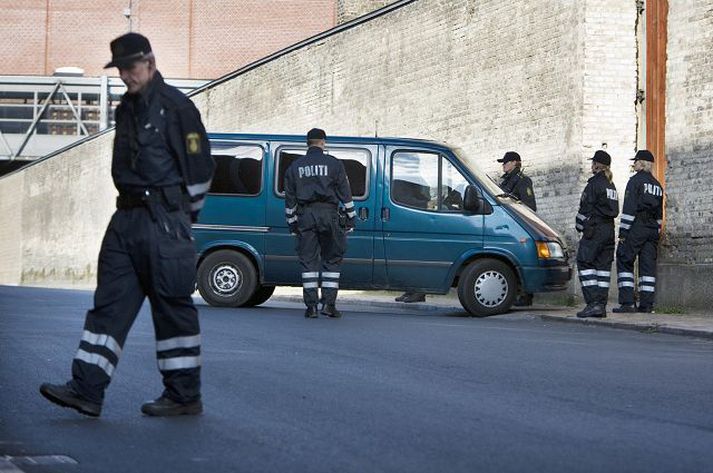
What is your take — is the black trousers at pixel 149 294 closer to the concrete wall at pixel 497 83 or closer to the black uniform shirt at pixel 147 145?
the black uniform shirt at pixel 147 145

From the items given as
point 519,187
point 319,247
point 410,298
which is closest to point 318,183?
point 319,247

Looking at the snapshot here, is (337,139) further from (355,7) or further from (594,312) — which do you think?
(355,7)

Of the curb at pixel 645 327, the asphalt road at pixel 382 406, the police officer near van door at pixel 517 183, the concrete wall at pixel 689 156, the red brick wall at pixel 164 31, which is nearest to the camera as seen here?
the asphalt road at pixel 382 406

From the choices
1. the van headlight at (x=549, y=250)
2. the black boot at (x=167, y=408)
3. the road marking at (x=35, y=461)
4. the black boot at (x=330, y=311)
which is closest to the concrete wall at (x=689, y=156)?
the van headlight at (x=549, y=250)

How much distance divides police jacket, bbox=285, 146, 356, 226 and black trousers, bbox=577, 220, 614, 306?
299 centimetres

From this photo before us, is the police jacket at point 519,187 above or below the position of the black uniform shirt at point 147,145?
above

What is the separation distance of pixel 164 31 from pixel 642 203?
4343 cm

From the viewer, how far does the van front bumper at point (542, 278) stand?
661 inches

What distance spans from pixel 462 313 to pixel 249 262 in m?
2.82

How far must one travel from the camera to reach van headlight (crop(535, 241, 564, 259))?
663 inches

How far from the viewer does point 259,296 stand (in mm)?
17938

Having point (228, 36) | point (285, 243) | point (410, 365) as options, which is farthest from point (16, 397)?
point (228, 36)

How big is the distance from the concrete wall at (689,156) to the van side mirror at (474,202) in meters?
2.84

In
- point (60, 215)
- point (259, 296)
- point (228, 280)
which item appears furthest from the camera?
point (60, 215)
